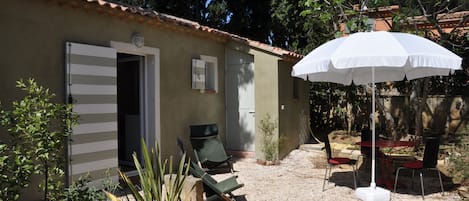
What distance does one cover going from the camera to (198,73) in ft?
34.4

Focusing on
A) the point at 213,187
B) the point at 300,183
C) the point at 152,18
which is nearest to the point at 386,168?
Result: the point at 300,183

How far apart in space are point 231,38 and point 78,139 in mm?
5842

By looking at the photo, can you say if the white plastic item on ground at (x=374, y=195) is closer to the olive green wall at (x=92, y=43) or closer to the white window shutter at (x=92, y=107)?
the white window shutter at (x=92, y=107)

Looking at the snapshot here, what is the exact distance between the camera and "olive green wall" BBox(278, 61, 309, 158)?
443 inches

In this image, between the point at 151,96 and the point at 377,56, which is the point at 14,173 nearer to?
the point at 377,56

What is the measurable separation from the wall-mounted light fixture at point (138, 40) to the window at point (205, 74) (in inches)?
78.8

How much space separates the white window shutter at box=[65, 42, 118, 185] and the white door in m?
4.62

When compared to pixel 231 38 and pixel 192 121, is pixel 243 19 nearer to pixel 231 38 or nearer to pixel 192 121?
pixel 231 38

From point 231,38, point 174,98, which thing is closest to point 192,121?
point 174,98

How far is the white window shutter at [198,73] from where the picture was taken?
10.3 metres

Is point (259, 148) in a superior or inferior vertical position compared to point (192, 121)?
inferior

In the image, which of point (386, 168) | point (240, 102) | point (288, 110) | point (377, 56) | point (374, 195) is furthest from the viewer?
point (288, 110)

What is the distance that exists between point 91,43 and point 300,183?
17.8ft

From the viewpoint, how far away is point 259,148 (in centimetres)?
1116
